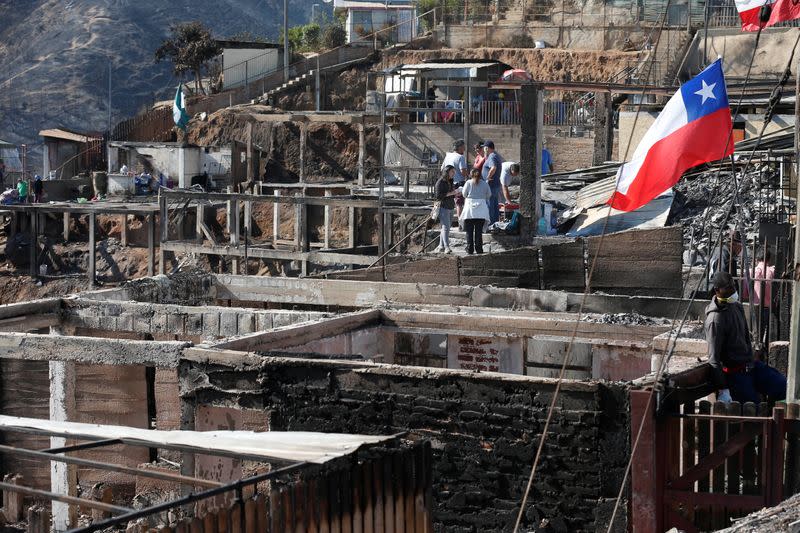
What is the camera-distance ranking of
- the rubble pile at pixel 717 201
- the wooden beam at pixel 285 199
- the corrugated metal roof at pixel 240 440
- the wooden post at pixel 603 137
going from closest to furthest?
the corrugated metal roof at pixel 240 440 < the rubble pile at pixel 717 201 < the wooden beam at pixel 285 199 < the wooden post at pixel 603 137

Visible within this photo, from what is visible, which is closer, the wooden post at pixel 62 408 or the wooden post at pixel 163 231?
the wooden post at pixel 62 408

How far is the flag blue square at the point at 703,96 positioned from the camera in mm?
11930

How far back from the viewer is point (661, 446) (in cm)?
1034

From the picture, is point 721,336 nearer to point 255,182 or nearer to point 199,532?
point 199,532

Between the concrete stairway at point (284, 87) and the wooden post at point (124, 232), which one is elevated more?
the concrete stairway at point (284, 87)

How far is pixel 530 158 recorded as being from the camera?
67.1 feet

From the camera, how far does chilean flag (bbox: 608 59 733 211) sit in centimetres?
1177

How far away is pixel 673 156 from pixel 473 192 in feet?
26.4

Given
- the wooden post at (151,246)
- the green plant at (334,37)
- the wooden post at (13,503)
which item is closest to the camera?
the wooden post at (13,503)

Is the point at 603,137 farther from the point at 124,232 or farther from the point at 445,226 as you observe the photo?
the point at 124,232

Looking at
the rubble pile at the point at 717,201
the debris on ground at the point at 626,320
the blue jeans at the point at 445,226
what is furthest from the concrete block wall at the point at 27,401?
the rubble pile at the point at 717,201

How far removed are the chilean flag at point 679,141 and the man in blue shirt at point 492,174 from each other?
9.07 m

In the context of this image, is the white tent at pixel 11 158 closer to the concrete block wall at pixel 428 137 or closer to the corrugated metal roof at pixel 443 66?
the corrugated metal roof at pixel 443 66

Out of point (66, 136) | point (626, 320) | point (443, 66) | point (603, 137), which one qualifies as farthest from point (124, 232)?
point (626, 320)
